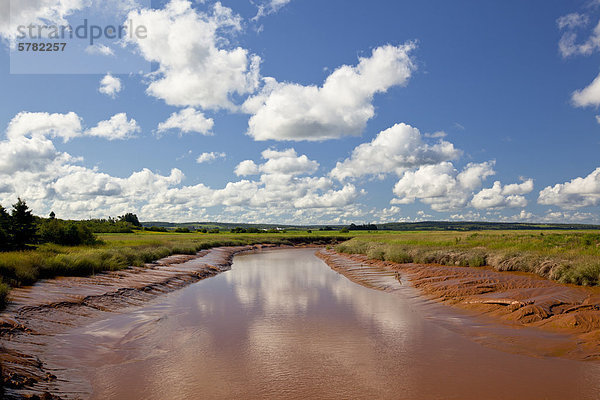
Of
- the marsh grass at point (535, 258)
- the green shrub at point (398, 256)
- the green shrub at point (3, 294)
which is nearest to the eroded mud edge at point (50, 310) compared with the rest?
the green shrub at point (3, 294)

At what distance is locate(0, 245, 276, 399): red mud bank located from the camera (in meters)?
7.36

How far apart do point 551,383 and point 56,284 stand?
60.3 feet

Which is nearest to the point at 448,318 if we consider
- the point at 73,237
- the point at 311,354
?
the point at 311,354

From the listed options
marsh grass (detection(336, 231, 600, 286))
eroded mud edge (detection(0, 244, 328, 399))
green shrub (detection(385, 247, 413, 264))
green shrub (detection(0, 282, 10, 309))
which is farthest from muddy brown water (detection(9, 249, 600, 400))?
green shrub (detection(385, 247, 413, 264))

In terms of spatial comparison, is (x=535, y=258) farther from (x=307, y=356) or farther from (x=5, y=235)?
(x=5, y=235)

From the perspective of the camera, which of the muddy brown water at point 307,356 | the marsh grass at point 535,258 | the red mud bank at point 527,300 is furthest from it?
the marsh grass at point 535,258

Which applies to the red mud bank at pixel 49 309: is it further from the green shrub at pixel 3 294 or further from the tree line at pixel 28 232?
the tree line at pixel 28 232

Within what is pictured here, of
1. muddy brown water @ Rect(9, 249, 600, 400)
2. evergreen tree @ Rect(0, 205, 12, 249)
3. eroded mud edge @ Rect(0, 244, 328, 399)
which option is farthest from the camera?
evergreen tree @ Rect(0, 205, 12, 249)

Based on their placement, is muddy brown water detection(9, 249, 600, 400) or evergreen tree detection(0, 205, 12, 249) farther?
evergreen tree detection(0, 205, 12, 249)

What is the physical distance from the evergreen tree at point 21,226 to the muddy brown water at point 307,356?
13984 mm

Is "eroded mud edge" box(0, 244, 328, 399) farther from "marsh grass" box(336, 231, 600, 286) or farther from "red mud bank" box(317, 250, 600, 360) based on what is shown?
"marsh grass" box(336, 231, 600, 286)

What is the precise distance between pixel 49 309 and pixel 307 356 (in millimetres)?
9201

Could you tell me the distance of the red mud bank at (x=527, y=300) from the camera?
1070cm

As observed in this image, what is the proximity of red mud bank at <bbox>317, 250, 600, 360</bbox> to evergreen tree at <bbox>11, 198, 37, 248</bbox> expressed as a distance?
24.7 meters
